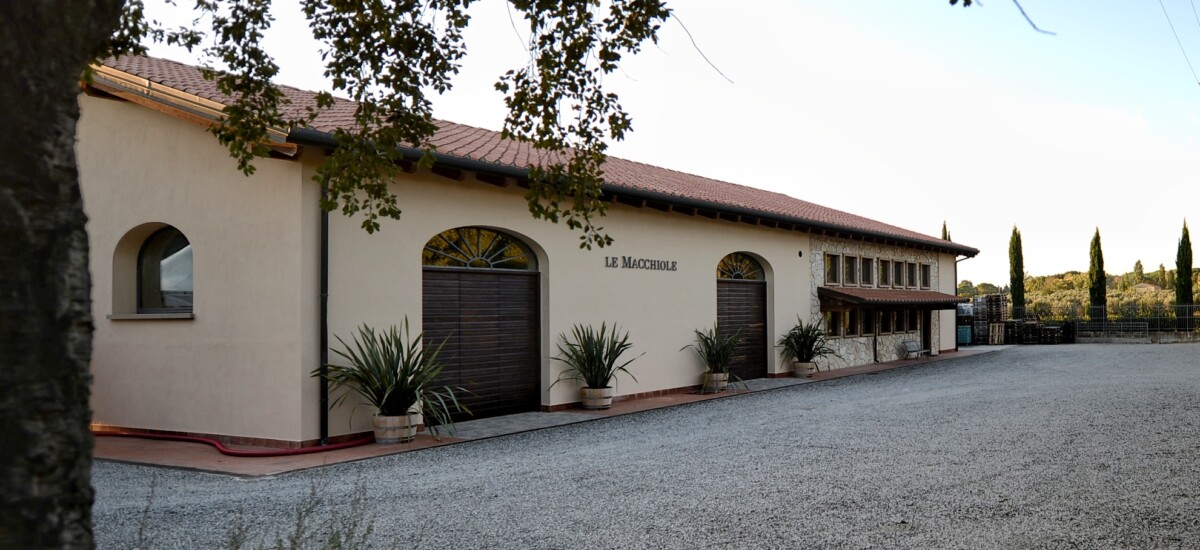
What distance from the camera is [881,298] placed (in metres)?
19.5

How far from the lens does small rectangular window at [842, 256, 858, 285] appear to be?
20.3m

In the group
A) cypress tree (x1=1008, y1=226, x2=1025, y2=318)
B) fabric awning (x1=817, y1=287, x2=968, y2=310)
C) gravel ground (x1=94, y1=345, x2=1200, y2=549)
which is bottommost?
gravel ground (x1=94, y1=345, x2=1200, y2=549)

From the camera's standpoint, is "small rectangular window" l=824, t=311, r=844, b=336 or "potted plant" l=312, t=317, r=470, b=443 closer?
"potted plant" l=312, t=317, r=470, b=443

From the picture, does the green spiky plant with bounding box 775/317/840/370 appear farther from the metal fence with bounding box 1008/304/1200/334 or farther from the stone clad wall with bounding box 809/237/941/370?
the metal fence with bounding box 1008/304/1200/334

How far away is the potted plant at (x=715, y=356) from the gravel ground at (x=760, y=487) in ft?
11.8

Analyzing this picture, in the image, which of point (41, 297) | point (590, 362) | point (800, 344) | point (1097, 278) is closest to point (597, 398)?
point (590, 362)

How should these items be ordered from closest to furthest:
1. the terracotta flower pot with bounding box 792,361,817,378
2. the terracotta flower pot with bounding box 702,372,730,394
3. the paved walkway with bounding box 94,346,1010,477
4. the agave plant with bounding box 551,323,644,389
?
the paved walkway with bounding box 94,346,1010,477, the agave plant with bounding box 551,323,644,389, the terracotta flower pot with bounding box 702,372,730,394, the terracotta flower pot with bounding box 792,361,817,378

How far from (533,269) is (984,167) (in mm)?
16093

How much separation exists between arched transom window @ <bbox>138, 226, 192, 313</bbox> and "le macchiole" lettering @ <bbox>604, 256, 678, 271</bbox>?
5.69 metres

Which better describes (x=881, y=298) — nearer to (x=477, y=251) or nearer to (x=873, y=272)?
(x=873, y=272)

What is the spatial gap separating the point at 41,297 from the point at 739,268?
15.1 m

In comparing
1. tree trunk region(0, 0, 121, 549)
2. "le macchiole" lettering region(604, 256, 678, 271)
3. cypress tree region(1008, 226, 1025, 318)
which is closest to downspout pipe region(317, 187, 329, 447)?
"le macchiole" lettering region(604, 256, 678, 271)

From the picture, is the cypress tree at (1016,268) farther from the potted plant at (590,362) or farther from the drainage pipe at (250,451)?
the drainage pipe at (250,451)

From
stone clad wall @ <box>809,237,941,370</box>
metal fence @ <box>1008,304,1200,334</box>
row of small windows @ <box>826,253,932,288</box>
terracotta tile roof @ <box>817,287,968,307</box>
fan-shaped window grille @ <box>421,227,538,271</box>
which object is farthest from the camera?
metal fence @ <box>1008,304,1200,334</box>
